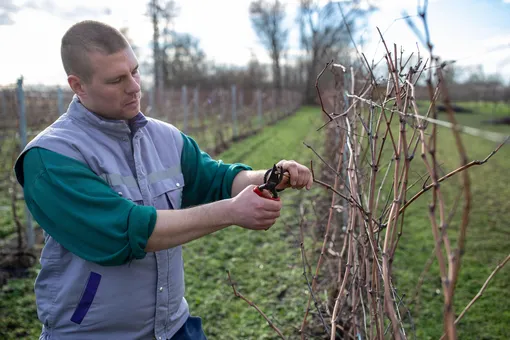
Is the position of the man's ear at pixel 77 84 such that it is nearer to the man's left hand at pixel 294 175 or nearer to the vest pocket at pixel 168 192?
the vest pocket at pixel 168 192

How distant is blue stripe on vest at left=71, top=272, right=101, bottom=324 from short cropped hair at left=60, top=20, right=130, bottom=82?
736 mm

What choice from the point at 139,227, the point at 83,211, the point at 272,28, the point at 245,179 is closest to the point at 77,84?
the point at 83,211

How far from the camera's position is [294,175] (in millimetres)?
1772

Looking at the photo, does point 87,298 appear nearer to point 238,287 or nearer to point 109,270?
point 109,270

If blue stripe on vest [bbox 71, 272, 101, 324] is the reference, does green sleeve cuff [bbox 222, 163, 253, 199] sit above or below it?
above

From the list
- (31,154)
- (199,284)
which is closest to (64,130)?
(31,154)

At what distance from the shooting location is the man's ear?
1.67 m

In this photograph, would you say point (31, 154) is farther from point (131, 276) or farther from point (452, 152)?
point (452, 152)

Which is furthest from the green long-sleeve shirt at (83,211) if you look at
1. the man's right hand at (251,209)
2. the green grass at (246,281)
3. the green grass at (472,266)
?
the green grass at (246,281)

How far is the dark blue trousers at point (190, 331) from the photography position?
198 cm

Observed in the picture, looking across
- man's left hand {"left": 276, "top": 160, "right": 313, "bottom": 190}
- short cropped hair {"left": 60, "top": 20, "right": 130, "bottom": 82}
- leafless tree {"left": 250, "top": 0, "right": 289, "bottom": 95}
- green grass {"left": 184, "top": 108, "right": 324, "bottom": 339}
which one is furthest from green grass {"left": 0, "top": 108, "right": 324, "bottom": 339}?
leafless tree {"left": 250, "top": 0, "right": 289, "bottom": 95}

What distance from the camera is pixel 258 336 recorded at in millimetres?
3533

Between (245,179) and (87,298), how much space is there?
0.81 meters

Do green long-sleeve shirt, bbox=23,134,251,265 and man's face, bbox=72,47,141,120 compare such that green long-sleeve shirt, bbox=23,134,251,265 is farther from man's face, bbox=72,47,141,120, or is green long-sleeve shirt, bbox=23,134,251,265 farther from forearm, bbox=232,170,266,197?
forearm, bbox=232,170,266,197
